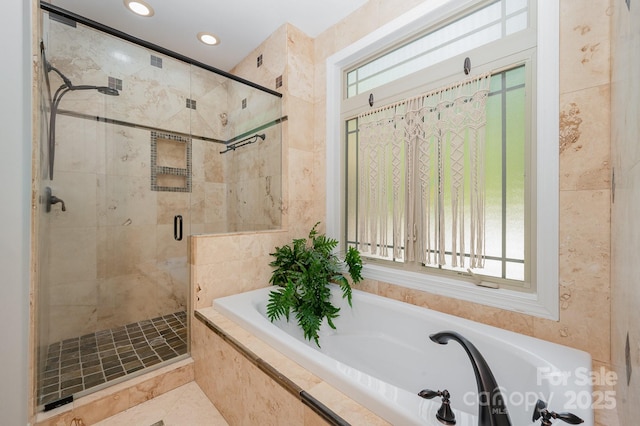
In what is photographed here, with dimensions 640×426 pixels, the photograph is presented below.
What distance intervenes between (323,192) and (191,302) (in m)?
1.26

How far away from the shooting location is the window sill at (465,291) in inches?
46.5

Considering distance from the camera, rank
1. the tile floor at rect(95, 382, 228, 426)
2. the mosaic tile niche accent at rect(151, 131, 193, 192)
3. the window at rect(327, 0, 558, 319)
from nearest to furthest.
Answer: the window at rect(327, 0, 558, 319)
the tile floor at rect(95, 382, 228, 426)
the mosaic tile niche accent at rect(151, 131, 193, 192)

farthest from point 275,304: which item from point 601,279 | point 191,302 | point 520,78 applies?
point 520,78

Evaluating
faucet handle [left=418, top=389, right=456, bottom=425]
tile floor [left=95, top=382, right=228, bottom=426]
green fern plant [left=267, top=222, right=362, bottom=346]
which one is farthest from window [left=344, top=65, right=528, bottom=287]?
tile floor [left=95, top=382, right=228, bottom=426]

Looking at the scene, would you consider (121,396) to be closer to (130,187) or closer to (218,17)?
(130,187)

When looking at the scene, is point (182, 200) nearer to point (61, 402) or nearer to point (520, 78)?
point (61, 402)

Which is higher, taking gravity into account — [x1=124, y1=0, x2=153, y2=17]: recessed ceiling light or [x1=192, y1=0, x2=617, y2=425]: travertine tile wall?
[x1=124, y1=0, x2=153, y2=17]: recessed ceiling light

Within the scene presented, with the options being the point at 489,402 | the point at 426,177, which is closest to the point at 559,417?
the point at 489,402

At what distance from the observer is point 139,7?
1.91m

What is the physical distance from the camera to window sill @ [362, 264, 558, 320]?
1181 millimetres

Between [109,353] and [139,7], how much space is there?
242cm

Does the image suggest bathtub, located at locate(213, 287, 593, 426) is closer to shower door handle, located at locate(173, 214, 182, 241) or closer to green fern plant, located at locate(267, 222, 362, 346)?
green fern plant, located at locate(267, 222, 362, 346)

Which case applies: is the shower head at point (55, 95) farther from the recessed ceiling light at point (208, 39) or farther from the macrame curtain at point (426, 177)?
the macrame curtain at point (426, 177)

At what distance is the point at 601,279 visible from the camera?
1.03 metres
